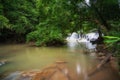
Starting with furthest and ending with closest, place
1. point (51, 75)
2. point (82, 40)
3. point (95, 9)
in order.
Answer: point (82, 40), point (95, 9), point (51, 75)

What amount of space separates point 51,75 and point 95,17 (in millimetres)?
4128

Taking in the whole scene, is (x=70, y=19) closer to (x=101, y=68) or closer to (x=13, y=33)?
(x=101, y=68)

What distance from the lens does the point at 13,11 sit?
64.5 feet

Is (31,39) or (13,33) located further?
(13,33)

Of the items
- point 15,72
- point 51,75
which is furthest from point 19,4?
point 51,75

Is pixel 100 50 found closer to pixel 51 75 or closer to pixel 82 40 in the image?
pixel 51 75

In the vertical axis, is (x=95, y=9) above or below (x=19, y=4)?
below

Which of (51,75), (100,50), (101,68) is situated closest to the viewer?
(51,75)

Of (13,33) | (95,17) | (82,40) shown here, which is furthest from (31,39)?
(95,17)

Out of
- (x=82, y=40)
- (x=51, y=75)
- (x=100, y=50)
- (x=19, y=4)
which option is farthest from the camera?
(x=19, y=4)

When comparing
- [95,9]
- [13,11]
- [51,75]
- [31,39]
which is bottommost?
[51,75]

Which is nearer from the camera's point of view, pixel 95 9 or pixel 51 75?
pixel 51 75

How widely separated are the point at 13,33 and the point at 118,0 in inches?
561

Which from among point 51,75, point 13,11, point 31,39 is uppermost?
point 13,11
